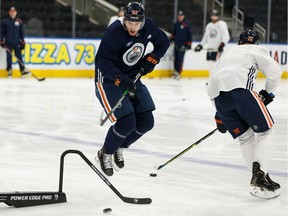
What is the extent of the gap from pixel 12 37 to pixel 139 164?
358 inches

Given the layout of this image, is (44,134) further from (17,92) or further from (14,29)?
(14,29)

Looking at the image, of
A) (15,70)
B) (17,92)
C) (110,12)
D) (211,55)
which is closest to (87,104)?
(17,92)

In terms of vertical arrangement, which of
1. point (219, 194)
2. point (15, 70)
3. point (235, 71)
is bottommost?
point (15, 70)

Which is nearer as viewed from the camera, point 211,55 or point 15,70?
point 211,55

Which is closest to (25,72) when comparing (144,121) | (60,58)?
(60,58)

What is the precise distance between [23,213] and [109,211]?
430 mm

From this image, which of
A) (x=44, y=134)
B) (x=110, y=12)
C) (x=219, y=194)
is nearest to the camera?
(x=219, y=194)

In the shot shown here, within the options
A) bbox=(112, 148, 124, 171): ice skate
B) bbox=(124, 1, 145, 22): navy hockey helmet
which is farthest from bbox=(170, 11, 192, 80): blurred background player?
bbox=(124, 1, 145, 22): navy hockey helmet

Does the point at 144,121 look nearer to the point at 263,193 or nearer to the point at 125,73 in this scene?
the point at 125,73

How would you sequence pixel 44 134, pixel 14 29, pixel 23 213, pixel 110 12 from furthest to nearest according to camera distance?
pixel 110 12 < pixel 14 29 < pixel 44 134 < pixel 23 213

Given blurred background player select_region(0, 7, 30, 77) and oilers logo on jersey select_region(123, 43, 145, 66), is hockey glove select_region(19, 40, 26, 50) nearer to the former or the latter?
blurred background player select_region(0, 7, 30, 77)

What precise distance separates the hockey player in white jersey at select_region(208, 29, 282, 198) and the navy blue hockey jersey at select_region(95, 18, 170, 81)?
0.54m

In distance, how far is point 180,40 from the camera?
15.4 m

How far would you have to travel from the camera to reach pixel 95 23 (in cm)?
1584
